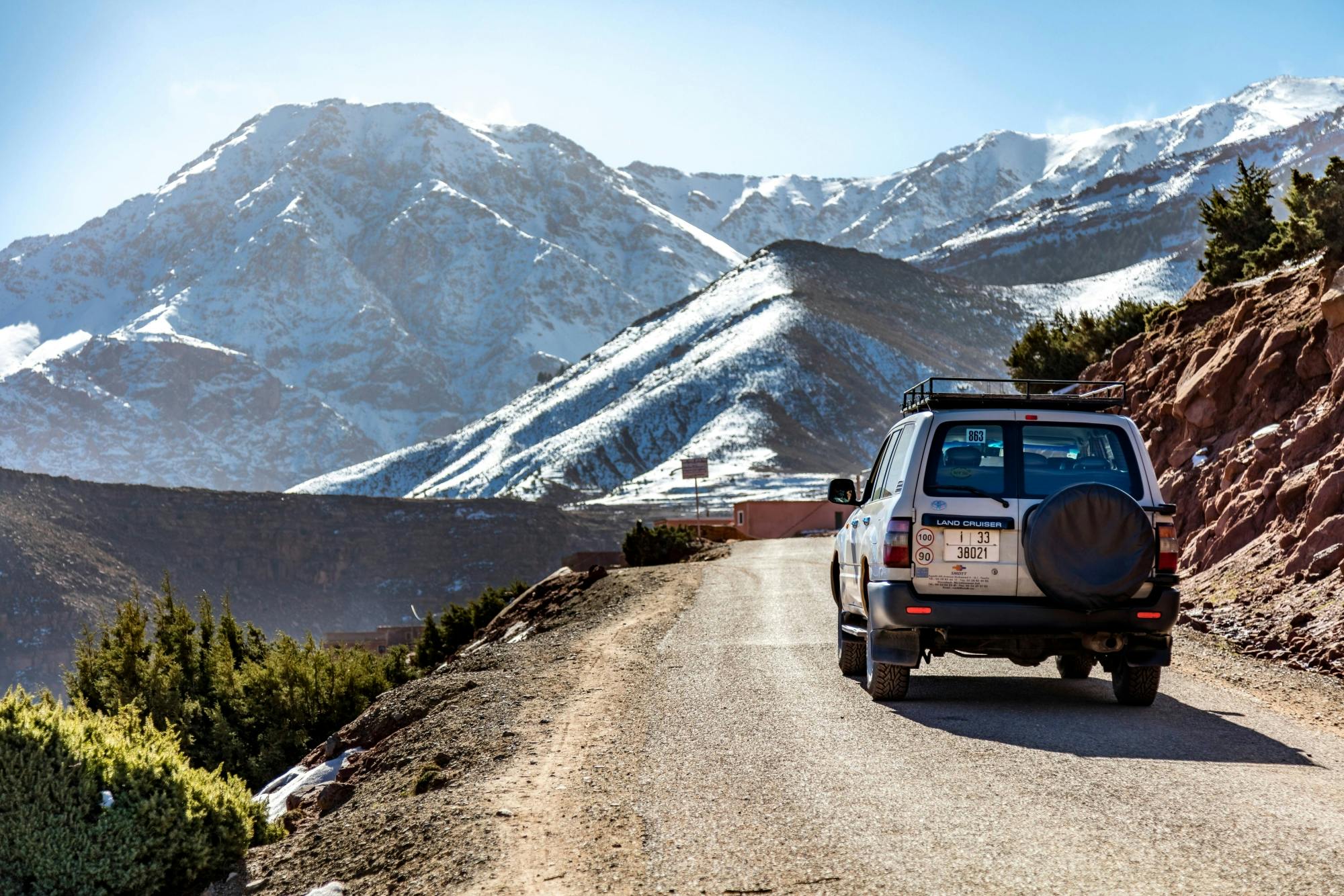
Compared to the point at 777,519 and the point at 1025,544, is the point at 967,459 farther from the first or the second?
the point at 777,519

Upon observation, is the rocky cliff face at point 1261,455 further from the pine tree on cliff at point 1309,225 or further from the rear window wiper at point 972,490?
the rear window wiper at point 972,490

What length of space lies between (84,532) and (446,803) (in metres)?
109

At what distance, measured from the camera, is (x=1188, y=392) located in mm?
21438

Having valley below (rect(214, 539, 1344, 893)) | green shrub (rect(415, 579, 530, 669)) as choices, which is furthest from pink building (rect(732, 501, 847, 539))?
valley below (rect(214, 539, 1344, 893))

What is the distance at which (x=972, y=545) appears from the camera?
382 inches

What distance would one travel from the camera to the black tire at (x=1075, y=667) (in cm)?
1239

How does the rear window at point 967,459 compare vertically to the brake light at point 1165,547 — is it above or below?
above

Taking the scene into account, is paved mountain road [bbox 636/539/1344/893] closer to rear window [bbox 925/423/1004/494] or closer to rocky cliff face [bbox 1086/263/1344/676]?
rear window [bbox 925/423/1004/494]

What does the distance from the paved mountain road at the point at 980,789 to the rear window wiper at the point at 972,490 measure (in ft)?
5.33

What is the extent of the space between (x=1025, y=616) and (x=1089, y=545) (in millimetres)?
687

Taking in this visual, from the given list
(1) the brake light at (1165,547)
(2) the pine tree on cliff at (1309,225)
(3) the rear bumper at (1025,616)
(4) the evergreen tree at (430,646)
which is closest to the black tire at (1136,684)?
(3) the rear bumper at (1025,616)

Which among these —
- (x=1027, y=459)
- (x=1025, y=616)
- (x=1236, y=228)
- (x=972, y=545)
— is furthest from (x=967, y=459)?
(x=1236, y=228)

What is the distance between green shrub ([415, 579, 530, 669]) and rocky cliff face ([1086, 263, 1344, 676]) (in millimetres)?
14866

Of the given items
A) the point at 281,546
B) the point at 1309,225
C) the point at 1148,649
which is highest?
the point at 1309,225
